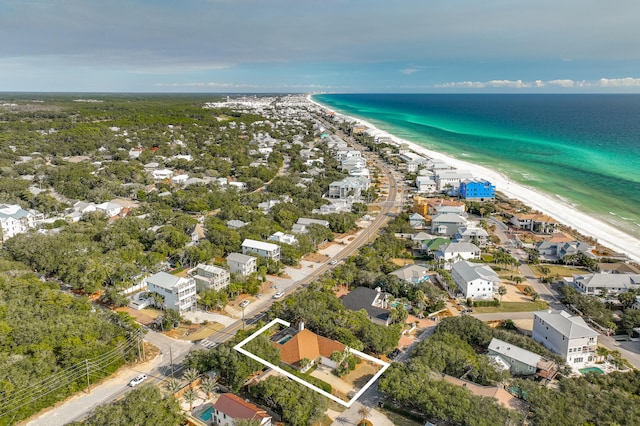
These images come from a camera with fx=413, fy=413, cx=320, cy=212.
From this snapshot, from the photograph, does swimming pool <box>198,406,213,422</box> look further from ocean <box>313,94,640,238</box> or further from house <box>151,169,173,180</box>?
house <box>151,169,173,180</box>

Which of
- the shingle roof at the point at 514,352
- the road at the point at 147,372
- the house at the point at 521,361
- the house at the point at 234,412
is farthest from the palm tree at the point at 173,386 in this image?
the shingle roof at the point at 514,352

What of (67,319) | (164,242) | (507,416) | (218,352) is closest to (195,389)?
(218,352)

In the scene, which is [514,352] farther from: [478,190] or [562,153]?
[562,153]

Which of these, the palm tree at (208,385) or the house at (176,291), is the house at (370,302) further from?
the house at (176,291)

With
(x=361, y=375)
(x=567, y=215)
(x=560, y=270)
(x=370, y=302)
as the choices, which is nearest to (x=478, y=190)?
(x=567, y=215)

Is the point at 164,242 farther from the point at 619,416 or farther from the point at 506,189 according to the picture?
the point at 506,189

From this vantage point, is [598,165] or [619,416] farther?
[598,165]
